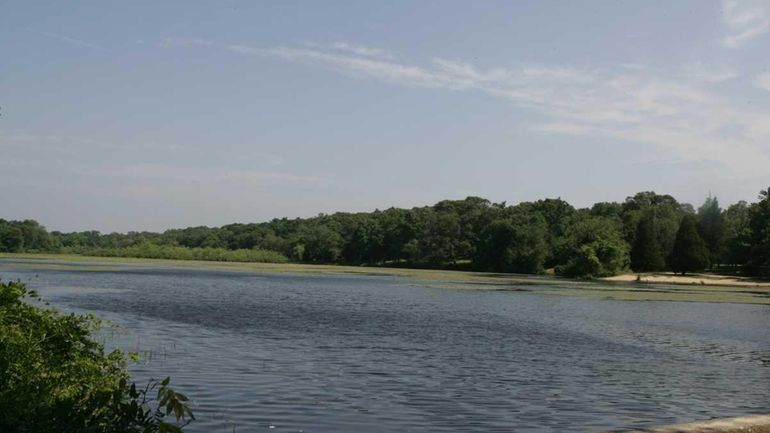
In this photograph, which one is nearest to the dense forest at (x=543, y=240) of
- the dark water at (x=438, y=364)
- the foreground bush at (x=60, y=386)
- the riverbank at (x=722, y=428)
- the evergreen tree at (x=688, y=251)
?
the evergreen tree at (x=688, y=251)

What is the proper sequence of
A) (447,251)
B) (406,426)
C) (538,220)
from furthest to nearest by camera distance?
1. (447,251)
2. (538,220)
3. (406,426)

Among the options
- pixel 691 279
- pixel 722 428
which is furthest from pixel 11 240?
pixel 722 428

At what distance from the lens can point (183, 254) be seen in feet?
572

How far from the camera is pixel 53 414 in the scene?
8.00m

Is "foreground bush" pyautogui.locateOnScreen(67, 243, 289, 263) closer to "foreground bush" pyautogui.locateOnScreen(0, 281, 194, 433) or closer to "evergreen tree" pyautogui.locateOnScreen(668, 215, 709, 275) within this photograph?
"evergreen tree" pyautogui.locateOnScreen(668, 215, 709, 275)

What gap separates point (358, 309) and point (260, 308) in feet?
20.4

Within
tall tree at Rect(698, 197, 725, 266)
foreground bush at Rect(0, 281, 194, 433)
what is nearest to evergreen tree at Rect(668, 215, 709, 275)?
tall tree at Rect(698, 197, 725, 266)

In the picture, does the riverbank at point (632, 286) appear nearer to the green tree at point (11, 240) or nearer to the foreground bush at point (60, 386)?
the foreground bush at point (60, 386)

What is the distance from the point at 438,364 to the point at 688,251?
340ft

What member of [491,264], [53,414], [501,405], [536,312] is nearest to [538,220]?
[491,264]

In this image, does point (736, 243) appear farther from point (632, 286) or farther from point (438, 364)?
point (438, 364)

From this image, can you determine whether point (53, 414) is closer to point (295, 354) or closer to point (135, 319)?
point (295, 354)

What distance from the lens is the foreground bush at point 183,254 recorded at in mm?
173000

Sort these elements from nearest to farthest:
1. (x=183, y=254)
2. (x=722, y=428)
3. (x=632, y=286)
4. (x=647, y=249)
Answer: (x=722, y=428) → (x=632, y=286) → (x=647, y=249) → (x=183, y=254)
